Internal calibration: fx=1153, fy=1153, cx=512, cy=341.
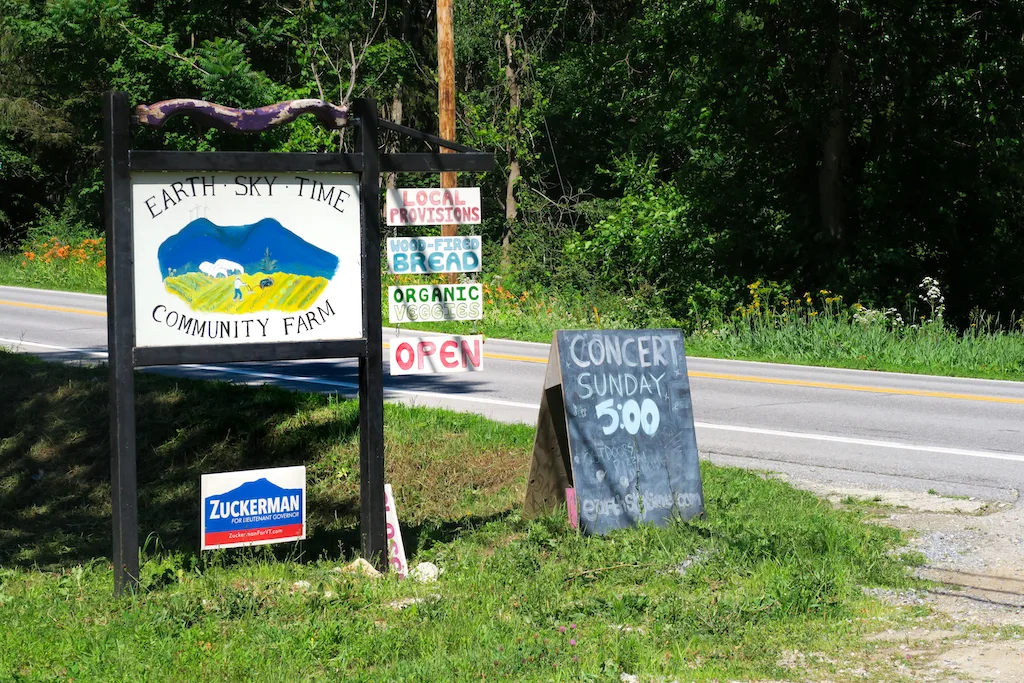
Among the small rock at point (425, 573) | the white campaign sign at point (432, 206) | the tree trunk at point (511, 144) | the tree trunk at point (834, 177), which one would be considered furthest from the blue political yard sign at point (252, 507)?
the tree trunk at point (511, 144)

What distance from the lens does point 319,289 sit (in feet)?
21.1

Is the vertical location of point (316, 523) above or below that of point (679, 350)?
below

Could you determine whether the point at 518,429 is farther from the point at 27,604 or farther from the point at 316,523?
the point at 27,604

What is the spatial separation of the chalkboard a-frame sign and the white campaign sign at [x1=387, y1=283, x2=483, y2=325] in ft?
2.27

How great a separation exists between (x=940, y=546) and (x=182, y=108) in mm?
4906

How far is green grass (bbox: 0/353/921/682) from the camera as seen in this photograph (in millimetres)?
4895

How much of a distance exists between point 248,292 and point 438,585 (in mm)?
1888

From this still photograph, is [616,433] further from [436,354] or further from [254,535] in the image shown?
[254,535]

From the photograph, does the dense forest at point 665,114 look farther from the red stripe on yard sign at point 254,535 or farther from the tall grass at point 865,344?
the red stripe on yard sign at point 254,535

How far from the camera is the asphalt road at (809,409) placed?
9.19m

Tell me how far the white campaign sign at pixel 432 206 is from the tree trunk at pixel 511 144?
26757 millimetres

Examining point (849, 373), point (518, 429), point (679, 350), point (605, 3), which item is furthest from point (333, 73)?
point (679, 350)

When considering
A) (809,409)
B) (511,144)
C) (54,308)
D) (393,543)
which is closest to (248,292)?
(393,543)

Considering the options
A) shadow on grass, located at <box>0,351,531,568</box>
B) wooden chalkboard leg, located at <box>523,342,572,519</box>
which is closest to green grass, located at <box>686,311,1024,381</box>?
shadow on grass, located at <box>0,351,531,568</box>
